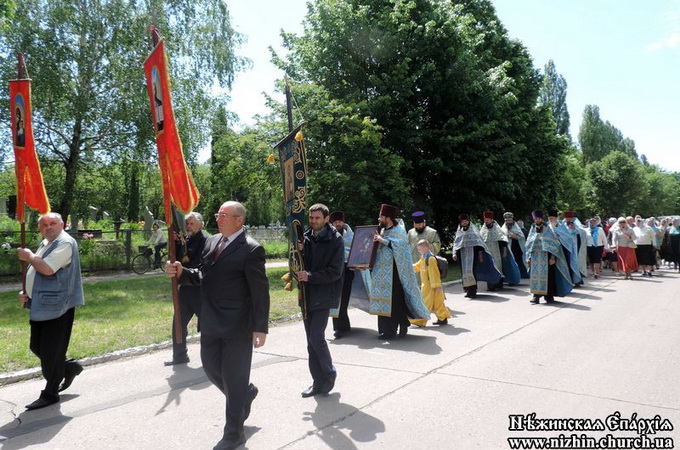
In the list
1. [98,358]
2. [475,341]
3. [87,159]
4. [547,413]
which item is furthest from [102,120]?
[547,413]

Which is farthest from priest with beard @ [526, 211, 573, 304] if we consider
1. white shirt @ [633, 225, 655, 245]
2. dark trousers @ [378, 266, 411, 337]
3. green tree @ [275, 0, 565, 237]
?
white shirt @ [633, 225, 655, 245]

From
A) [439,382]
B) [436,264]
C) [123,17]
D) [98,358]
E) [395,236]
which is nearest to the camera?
[439,382]

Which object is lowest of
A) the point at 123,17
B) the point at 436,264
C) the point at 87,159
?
the point at 436,264

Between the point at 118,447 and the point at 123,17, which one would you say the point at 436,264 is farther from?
the point at 123,17

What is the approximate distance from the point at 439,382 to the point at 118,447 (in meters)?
3.07

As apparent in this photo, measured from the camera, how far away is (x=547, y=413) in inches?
188

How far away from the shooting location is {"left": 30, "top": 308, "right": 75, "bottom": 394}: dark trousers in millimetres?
5312

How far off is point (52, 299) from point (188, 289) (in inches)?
72.6

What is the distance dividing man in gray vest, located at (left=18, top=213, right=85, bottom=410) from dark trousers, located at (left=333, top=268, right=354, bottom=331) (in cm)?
390

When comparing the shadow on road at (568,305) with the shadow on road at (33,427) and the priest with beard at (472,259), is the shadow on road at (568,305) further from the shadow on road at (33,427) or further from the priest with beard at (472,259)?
the shadow on road at (33,427)

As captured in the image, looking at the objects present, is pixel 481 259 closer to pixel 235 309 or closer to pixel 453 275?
pixel 453 275

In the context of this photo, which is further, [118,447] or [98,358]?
[98,358]

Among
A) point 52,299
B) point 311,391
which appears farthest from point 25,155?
point 311,391

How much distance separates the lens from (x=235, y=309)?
4.16 m
